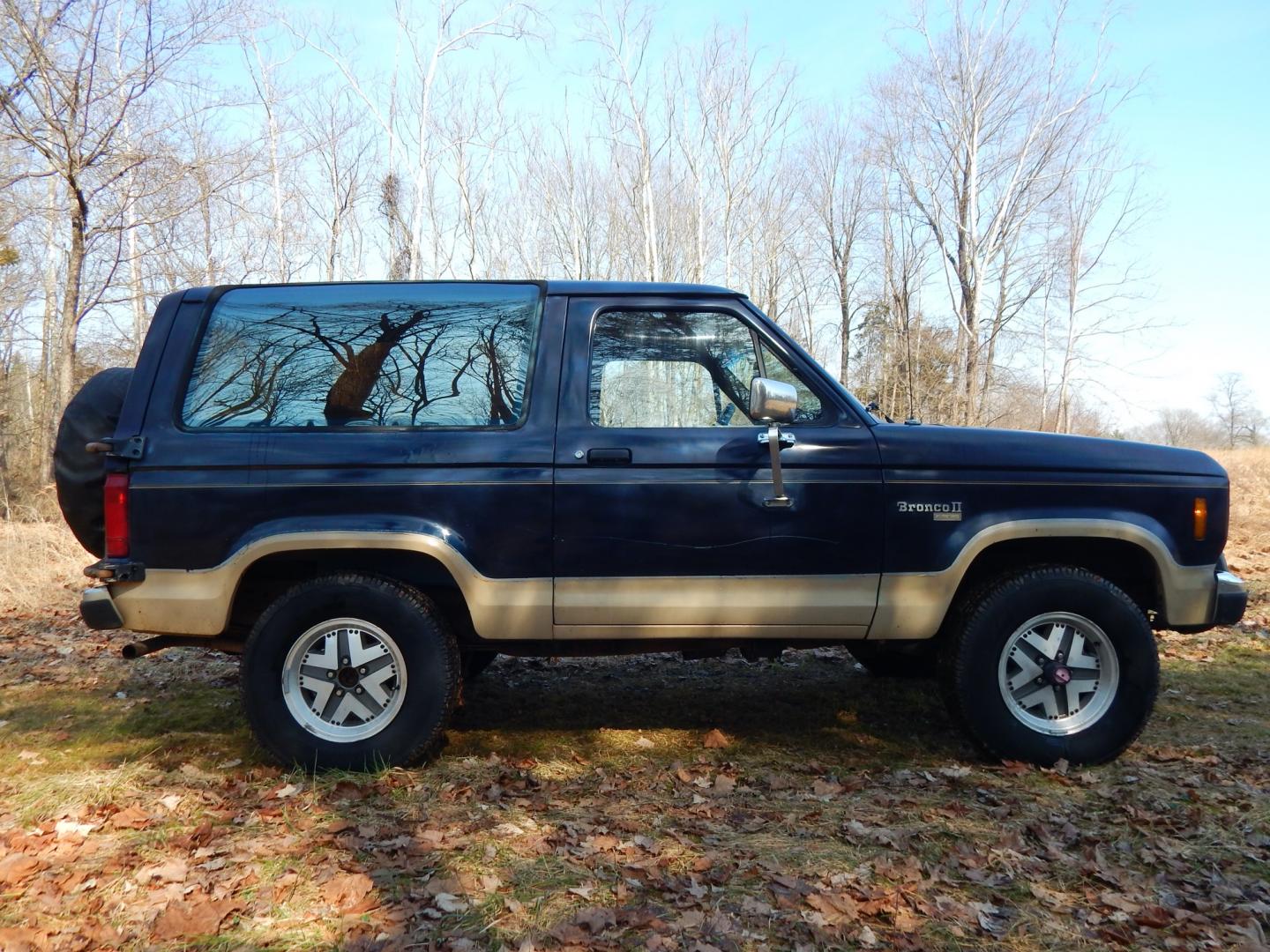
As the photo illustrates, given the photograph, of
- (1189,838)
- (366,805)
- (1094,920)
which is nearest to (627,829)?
(366,805)

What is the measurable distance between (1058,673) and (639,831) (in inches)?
79.0

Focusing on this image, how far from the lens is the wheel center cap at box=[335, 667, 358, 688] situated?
3.89 meters

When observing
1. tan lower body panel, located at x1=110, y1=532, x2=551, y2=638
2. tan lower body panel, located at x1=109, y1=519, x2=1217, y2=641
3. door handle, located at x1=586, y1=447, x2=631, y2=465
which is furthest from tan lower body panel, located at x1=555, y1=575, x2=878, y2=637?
door handle, located at x1=586, y1=447, x2=631, y2=465

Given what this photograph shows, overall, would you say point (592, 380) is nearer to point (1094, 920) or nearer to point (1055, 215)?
point (1094, 920)

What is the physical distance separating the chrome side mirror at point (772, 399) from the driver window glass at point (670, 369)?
29 centimetres

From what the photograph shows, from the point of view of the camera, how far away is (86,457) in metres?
4.02

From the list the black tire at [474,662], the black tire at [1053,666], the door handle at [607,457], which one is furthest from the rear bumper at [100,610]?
the black tire at [1053,666]

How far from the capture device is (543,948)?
255 centimetres

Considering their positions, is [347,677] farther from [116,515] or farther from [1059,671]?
[1059,671]

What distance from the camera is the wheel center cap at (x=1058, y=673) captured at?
3967 millimetres

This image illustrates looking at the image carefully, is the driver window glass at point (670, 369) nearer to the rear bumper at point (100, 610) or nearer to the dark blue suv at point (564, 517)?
the dark blue suv at point (564, 517)

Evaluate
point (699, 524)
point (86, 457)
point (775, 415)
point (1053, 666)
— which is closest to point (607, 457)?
point (699, 524)

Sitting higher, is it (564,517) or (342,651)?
(564,517)

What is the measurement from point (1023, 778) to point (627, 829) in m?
1.77
